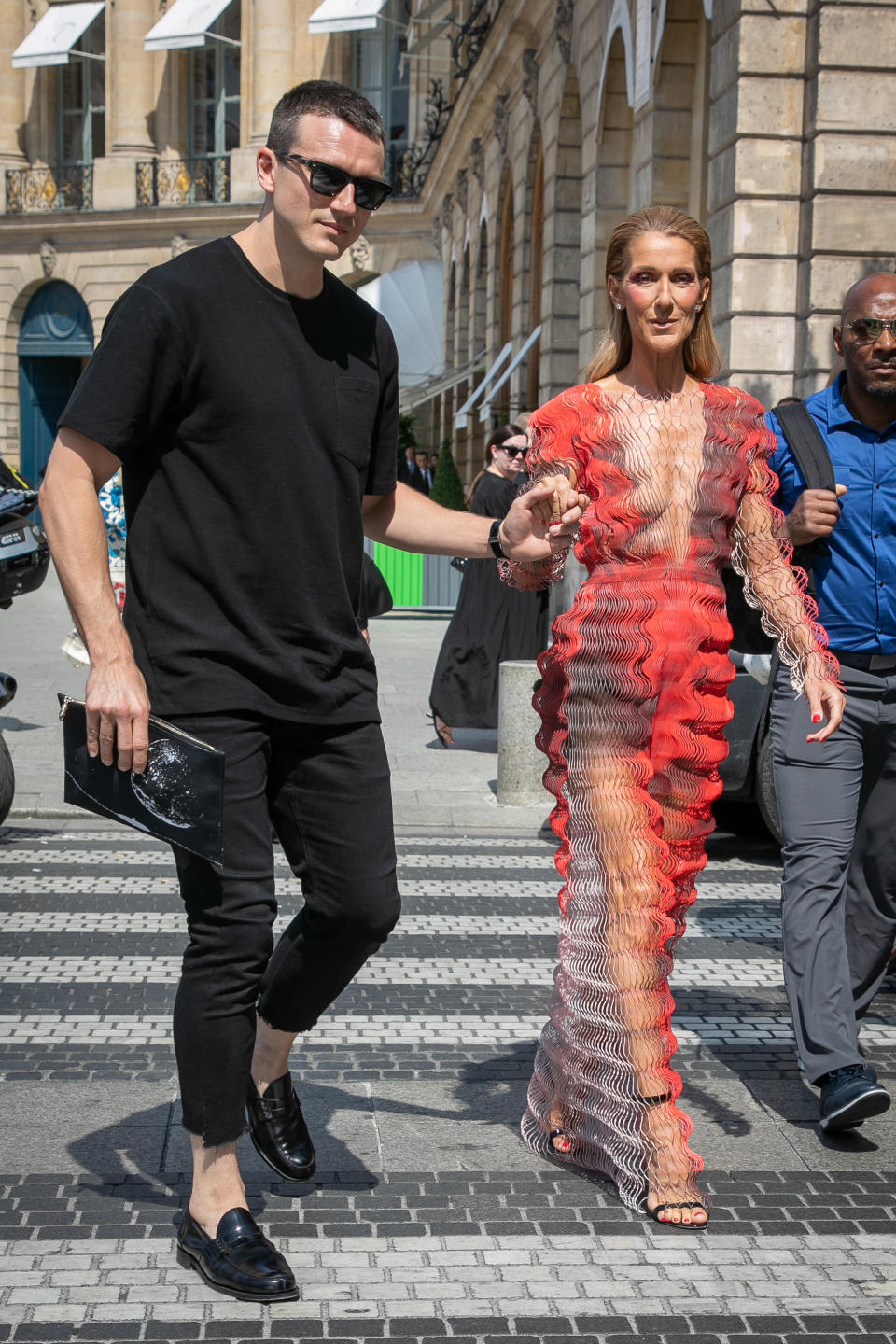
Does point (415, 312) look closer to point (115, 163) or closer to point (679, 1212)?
point (115, 163)

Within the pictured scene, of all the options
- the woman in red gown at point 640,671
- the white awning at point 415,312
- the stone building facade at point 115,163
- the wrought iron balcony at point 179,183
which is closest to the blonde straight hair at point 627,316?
the woman in red gown at point 640,671

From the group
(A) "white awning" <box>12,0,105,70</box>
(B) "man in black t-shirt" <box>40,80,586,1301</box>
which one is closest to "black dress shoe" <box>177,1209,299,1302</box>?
(B) "man in black t-shirt" <box>40,80,586,1301</box>

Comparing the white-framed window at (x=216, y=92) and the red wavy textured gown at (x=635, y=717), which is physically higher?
the white-framed window at (x=216, y=92)

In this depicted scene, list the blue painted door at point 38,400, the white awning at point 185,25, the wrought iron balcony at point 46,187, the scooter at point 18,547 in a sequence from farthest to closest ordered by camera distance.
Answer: the blue painted door at point 38,400
the wrought iron balcony at point 46,187
the white awning at point 185,25
the scooter at point 18,547

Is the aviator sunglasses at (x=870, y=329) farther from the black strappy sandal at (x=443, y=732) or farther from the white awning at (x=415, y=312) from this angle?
the white awning at (x=415, y=312)

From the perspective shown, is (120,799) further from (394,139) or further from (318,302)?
(394,139)

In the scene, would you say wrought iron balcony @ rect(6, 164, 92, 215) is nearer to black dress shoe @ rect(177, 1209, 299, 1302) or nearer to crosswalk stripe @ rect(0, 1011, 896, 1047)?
crosswalk stripe @ rect(0, 1011, 896, 1047)

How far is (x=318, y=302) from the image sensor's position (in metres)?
3.34

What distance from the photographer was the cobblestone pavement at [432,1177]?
311 centimetres

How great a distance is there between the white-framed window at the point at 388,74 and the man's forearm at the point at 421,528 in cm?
4106

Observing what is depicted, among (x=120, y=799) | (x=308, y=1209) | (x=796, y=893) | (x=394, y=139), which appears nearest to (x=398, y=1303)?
(x=308, y=1209)

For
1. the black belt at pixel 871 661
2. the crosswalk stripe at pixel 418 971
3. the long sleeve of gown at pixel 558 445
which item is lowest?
the crosswalk stripe at pixel 418 971

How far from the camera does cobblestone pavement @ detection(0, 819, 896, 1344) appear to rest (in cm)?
311

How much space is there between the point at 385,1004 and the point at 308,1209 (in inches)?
62.7
